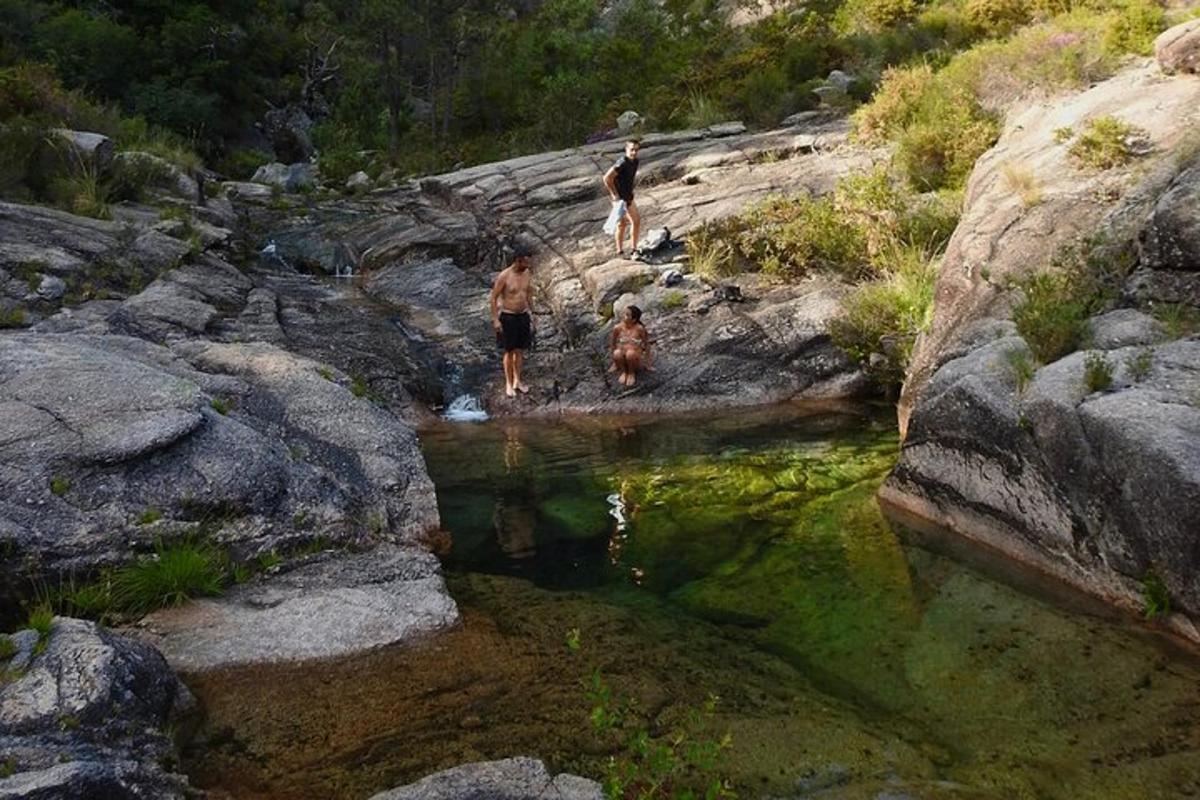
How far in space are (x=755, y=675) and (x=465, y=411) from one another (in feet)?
27.1

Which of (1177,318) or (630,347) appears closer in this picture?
(1177,318)

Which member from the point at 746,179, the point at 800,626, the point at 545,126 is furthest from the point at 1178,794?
the point at 545,126

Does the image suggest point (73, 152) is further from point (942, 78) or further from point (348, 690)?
point (942, 78)

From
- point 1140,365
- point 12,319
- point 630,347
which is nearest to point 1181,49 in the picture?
point 1140,365

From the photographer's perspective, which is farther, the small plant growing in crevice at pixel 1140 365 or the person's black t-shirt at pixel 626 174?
the person's black t-shirt at pixel 626 174

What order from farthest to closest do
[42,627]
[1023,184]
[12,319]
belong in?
1. [1023,184]
2. [12,319]
3. [42,627]

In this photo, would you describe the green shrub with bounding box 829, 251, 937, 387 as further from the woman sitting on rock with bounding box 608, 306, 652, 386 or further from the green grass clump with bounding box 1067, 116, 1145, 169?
the woman sitting on rock with bounding box 608, 306, 652, 386

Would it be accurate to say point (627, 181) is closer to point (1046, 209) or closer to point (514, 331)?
point (514, 331)

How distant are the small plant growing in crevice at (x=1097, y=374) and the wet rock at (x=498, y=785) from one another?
16.0 ft

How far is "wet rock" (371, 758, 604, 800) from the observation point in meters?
3.92

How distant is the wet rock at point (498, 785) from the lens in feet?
12.8

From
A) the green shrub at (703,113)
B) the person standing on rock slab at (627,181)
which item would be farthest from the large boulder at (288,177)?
the person standing on rock slab at (627,181)

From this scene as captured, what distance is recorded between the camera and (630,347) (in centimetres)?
1244

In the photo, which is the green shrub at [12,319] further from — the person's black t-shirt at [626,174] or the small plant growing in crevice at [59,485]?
the person's black t-shirt at [626,174]
